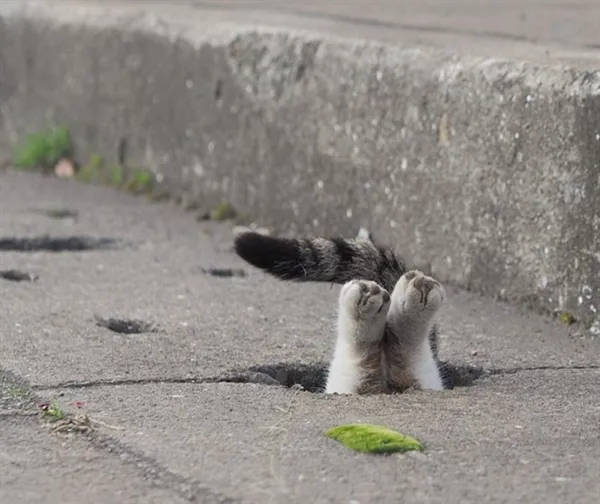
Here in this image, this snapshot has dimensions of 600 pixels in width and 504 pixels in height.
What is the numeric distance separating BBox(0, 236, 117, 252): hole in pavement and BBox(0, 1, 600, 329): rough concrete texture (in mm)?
726

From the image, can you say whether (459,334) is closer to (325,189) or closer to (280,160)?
(325,189)

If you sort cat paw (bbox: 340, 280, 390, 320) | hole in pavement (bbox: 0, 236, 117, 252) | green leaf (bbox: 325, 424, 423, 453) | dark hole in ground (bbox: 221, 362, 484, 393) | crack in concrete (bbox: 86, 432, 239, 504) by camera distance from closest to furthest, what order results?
crack in concrete (bbox: 86, 432, 239, 504) → green leaf (bbox: 325, 424, 423, 453) → cat paw (bbox: 340, 280, 390, 320) → dark hole in ground (bbox: 221, 362, 484, 393) → hole in pavement (bbox: 0, 236, 117, 252)

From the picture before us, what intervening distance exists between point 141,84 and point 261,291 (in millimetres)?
2174

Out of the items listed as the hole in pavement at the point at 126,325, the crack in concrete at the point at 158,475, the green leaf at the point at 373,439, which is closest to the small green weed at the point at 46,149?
the hole in pavement at the point at 126,325

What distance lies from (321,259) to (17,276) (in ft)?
4.88

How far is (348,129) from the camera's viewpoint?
4.91m

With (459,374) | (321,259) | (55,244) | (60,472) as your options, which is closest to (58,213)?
(55,244)

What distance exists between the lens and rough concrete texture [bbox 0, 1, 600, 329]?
3926 millimetres

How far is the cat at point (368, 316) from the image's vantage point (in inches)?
126

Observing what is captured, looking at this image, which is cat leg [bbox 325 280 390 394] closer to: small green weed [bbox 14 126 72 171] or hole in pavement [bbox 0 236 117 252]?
hole in pavement [bbox 0 236 117 252]

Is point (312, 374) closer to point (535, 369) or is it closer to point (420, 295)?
point (420, 295)

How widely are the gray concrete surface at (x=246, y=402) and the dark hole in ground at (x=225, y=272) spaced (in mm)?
48

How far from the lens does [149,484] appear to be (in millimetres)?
2473

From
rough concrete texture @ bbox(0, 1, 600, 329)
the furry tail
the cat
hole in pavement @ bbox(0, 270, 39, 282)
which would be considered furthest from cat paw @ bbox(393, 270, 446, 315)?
hole in pavement @ bbox(0, 270, 39, 282)
